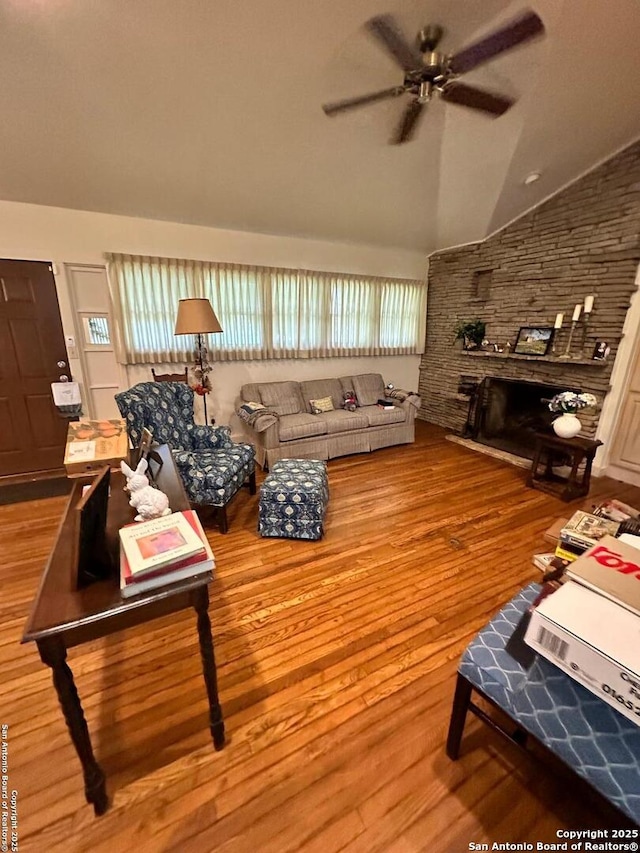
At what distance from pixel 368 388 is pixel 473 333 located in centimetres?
155

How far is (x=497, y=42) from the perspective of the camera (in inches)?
64.1

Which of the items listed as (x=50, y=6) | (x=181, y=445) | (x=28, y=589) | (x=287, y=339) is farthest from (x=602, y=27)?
(x=28, y=589)

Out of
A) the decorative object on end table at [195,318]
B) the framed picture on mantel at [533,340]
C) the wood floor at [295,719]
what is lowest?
the wood floor at [295,719]

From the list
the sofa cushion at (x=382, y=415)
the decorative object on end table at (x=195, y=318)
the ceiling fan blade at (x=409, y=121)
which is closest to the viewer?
the ceiling fan blade at (x=409, y=121)

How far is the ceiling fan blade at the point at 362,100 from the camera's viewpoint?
1963 millimetres

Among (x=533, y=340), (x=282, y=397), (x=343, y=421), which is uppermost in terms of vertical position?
(x=533, y=340)

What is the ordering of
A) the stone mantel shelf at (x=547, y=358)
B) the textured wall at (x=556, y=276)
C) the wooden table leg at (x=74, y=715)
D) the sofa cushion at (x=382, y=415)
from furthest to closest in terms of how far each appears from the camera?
the sofa cushion at (x=382, y=415) → the stone mantel shelf at (x=547, y=358) → the textured wall at (x=556, y=276) → the wooden table leg at (x=74, y=715)

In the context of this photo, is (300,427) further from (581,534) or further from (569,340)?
(569,340)

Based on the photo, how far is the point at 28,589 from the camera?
2.03 metres

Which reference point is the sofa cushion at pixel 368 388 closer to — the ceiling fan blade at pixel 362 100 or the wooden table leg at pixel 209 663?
the ceiling fan blade at pixel 362 100

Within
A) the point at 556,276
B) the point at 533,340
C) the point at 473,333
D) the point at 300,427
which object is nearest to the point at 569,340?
the point at 533,340

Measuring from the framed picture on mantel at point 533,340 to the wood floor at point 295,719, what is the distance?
8.40 feet

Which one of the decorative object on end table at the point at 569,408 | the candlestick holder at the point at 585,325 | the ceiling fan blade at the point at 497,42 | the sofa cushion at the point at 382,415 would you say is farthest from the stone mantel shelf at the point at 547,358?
the ceiling fan blade at the point at 497,42

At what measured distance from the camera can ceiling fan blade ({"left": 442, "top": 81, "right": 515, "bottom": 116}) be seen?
1980 millimetres
